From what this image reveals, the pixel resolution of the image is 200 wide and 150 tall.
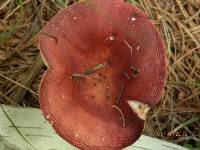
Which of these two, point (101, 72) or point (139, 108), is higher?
point (101, 72)

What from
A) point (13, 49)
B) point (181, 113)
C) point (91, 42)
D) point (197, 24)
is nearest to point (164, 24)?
point (197, 24)

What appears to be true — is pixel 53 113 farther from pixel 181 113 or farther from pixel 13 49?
pixel 181 113

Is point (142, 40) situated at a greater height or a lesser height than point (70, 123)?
greater

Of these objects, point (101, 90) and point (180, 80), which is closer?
point (101, 90)

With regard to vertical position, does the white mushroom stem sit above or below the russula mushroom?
below

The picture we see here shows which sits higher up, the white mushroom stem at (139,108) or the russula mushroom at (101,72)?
the russula mushroom at (101,72)
